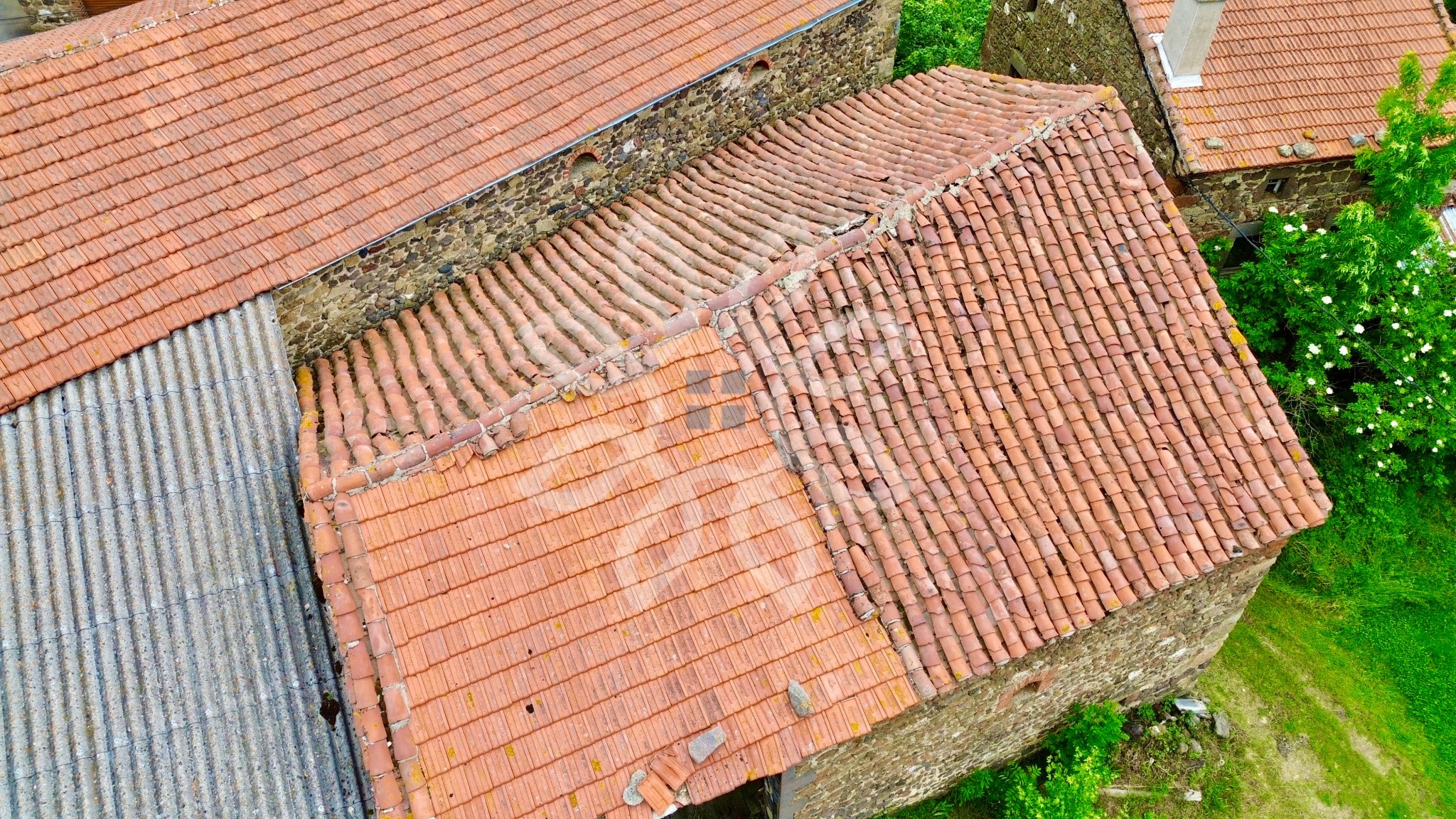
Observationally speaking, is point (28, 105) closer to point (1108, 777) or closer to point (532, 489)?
point (532, 489)

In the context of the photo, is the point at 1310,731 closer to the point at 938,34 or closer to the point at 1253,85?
the point at 1253,85

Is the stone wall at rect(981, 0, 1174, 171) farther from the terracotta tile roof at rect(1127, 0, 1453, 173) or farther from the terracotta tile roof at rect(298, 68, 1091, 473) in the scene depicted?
the terracotta tile roof at rect(298, 68, 1091, 473)

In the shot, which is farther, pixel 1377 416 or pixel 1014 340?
pixel 1377 416

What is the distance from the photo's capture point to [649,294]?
28.9ft

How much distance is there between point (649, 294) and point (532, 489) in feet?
7.78

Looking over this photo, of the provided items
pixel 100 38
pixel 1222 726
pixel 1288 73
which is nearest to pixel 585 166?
pixel 100 38

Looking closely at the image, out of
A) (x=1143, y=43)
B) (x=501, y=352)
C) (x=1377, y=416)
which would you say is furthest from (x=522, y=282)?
(x=1377, y=416)

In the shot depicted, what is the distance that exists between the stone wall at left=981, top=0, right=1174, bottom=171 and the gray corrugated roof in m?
11.3

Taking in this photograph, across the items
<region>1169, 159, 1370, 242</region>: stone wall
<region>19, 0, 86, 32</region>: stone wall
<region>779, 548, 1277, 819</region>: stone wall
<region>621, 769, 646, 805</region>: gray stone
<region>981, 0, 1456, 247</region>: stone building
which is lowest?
<region>779, 548, 1277, 819</region>: stone wall

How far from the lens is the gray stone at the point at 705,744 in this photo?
21.9ft

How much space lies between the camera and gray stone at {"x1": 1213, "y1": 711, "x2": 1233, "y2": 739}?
1083 cm

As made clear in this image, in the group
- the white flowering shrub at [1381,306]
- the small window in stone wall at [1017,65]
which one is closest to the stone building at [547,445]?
the white flowering shrub at [1381,306]

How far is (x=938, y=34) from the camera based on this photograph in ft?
66.4

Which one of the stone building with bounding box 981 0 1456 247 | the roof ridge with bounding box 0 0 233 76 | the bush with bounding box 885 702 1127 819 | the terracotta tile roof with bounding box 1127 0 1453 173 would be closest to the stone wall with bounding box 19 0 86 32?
the roof ridge with bounding box 0 0 233 76
